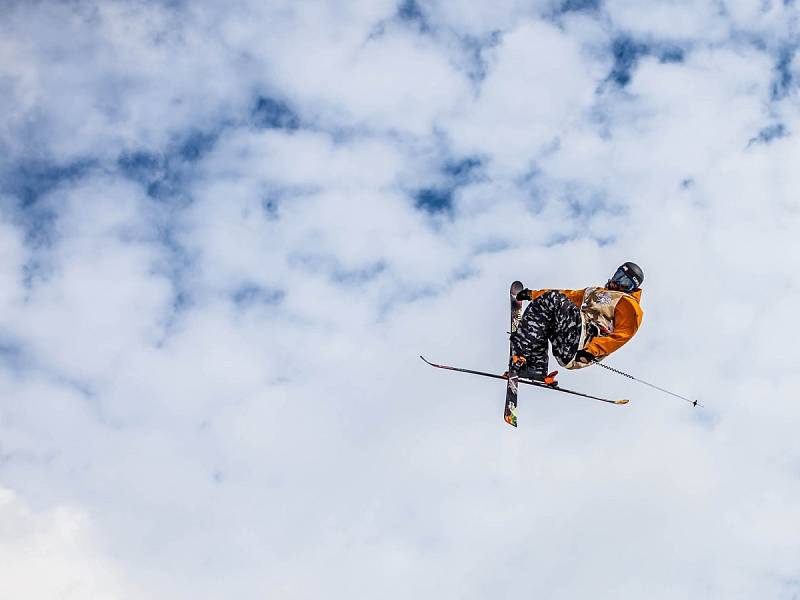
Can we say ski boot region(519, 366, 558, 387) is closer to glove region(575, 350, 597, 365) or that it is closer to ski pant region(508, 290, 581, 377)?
ski pant region(508, 290, 581, 377)

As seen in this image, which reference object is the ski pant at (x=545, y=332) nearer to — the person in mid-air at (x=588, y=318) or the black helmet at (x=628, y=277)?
the person in mid-air at (x=588, y=318)

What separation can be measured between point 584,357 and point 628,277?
1.85 m

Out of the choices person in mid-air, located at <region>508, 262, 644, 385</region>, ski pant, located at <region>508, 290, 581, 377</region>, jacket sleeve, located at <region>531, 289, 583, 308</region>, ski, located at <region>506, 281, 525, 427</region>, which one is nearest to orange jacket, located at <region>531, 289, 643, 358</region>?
person in mid-air, located at <region>508, 262, 644, 385</region>

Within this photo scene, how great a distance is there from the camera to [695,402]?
17969 mm

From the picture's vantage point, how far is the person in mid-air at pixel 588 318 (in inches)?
738

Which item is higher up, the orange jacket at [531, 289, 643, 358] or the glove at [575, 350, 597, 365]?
the orange jacket at [531, 289, 643, 358]

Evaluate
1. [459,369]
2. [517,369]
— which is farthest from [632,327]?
[459,369]

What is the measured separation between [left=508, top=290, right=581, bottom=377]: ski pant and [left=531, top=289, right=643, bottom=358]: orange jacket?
0.42 m

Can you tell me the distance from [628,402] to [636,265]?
2.99 meters

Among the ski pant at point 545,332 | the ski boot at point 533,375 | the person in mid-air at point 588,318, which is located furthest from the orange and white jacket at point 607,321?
the ski boot at point 533,375

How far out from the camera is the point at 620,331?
61.9 feet

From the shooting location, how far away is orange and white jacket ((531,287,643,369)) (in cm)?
1875

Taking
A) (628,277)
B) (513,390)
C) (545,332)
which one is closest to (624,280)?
(628,277)

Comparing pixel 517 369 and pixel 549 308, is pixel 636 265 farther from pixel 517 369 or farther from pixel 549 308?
pixel 517 369
